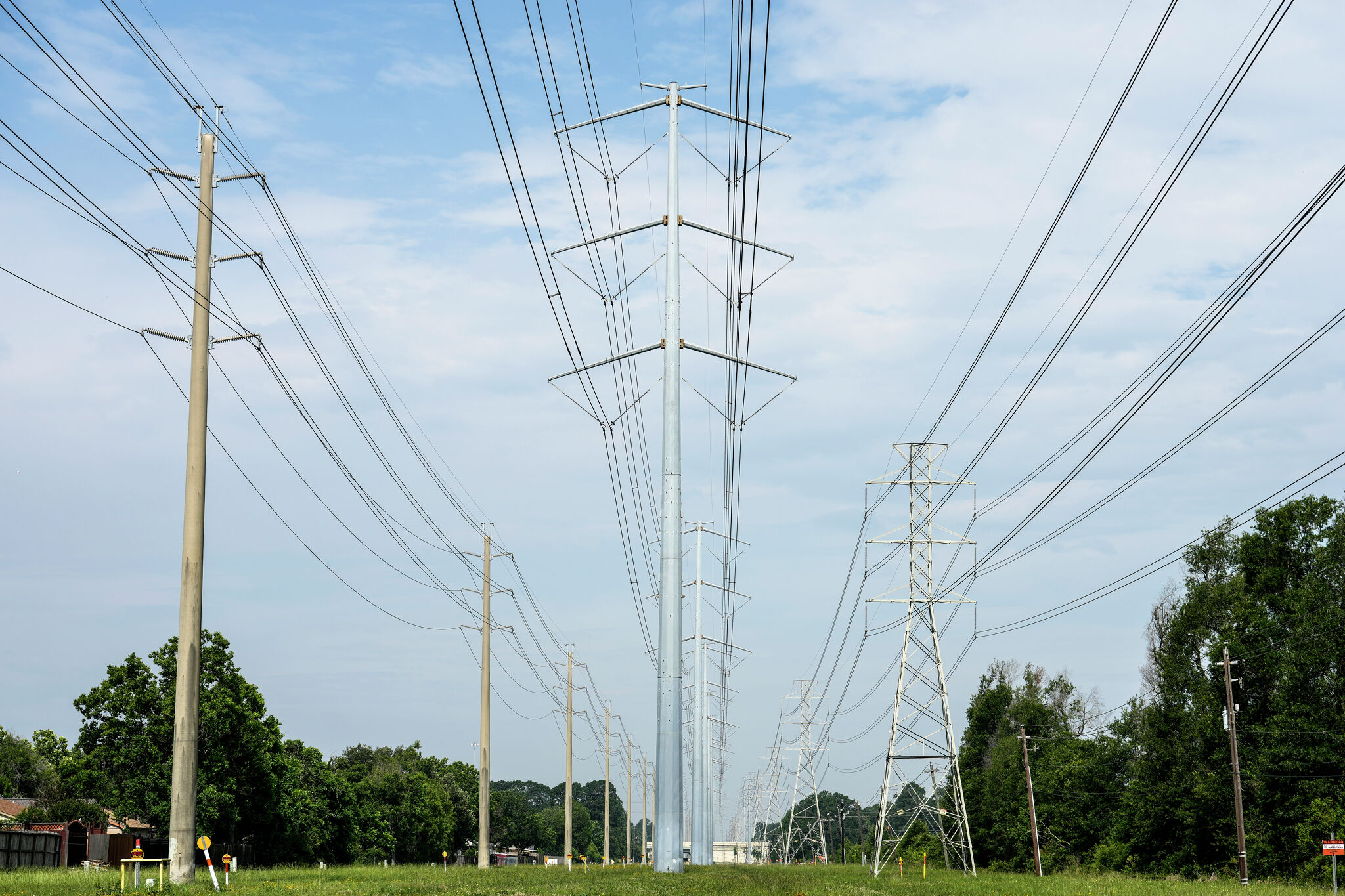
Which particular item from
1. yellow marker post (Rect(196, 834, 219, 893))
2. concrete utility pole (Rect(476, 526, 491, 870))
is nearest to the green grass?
yellow marker post (Rect(196, 834, 219, 893))

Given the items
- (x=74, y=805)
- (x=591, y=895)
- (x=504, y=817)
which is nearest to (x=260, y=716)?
(x=74, y=805)

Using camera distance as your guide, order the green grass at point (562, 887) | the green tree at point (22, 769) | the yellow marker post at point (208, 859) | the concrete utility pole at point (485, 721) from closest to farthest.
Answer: the green grass at point (562, 887), the yellow marker post at point (208, 859), the concrete utility pole at point (485, 721), the green tree at point (22, 769)

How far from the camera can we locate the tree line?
157ft

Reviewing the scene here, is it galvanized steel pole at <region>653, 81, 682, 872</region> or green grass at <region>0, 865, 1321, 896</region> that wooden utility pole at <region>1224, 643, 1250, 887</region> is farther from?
galvanized steel pole at <region>653, 81, 682, 872</region>

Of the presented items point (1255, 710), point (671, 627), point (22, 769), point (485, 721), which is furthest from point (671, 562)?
point (22, 769)

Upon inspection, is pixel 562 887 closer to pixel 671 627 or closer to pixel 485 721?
pixel 671 627

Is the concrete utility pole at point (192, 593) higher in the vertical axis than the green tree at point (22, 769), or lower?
higher

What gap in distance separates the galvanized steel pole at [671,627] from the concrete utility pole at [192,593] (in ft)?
27.1

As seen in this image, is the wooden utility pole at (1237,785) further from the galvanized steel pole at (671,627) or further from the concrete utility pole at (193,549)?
the concrete utility pole at (193,549)

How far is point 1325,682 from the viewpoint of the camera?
5209 centimetres

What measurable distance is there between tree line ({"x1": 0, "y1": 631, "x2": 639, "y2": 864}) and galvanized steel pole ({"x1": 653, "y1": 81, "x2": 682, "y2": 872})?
2722cm

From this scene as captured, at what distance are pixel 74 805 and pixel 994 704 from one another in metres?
74.8

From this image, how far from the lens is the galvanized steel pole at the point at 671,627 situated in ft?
72.5

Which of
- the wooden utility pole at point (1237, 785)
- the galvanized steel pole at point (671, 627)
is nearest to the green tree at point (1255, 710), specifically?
the wooden utility pole at point (1237, 785)
